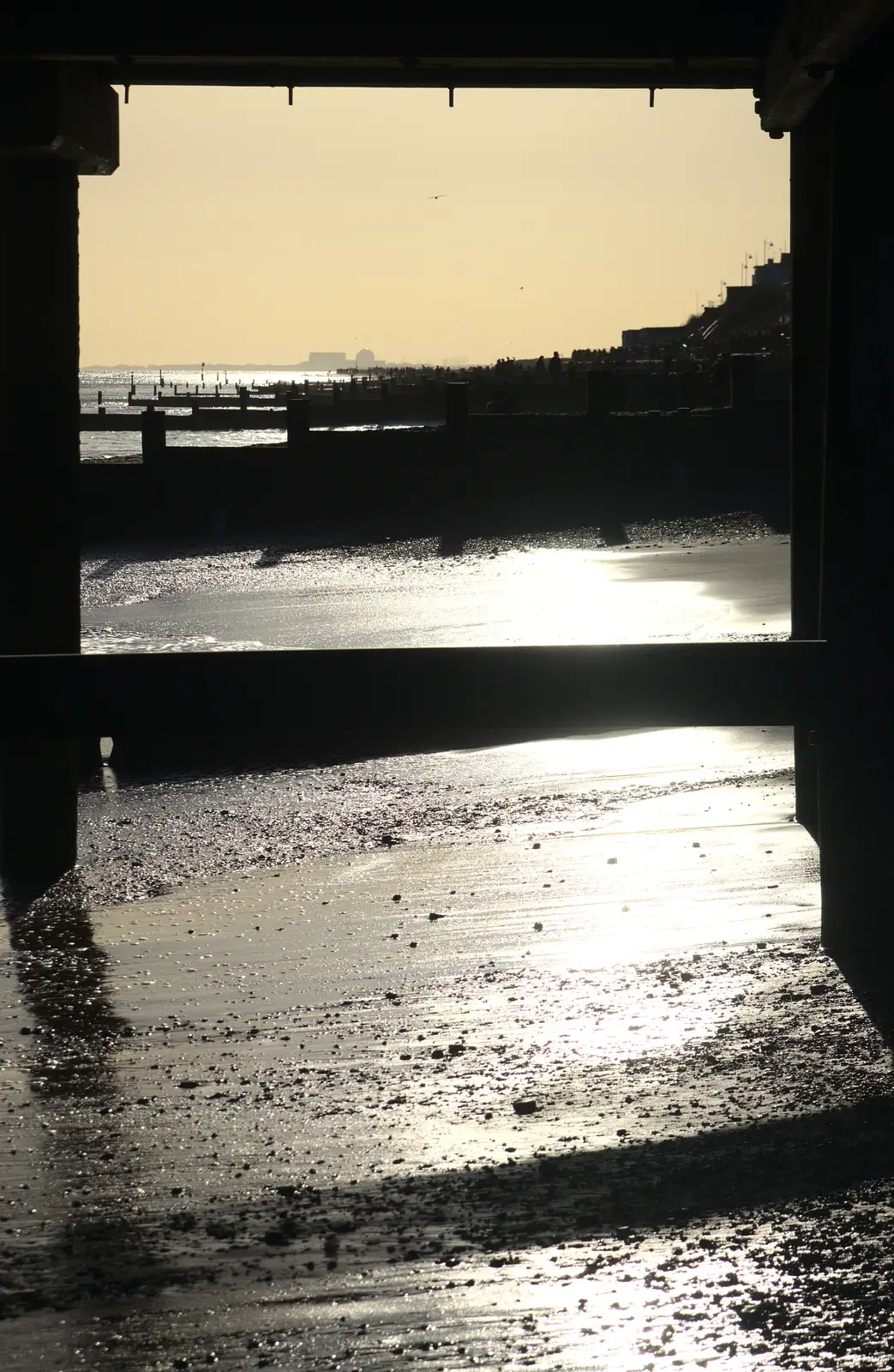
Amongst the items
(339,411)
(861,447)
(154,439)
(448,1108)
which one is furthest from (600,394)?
(339,411)

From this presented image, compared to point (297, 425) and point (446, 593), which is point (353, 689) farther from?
point (297, 425)

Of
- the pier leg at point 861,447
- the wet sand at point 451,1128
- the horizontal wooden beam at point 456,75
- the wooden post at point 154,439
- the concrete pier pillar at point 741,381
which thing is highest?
the concrete pier pillar at point 741,381

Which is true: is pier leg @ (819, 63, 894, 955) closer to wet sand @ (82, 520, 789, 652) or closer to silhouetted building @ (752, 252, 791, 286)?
wet sand @ (82, 520, 789, 652)

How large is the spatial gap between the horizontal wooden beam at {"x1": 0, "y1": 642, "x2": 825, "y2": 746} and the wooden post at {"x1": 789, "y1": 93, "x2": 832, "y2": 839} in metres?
2.71

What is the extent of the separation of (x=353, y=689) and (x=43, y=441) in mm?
3437

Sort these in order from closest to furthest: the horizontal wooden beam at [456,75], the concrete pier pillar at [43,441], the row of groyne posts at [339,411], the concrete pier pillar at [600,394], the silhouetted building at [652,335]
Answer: the horizontal wooden beam at [456,75]
the concrete pier pillar at [43,441]
the row of groyne posts at [339,411]
the concrete pier pillar at [600,394]
the silhouetted building at [652,335]

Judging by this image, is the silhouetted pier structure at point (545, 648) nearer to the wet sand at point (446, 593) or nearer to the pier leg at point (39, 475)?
the pier leg at point (39, 475)

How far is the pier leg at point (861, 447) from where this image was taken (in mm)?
5457

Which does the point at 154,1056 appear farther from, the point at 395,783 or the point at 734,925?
the point at 395,783

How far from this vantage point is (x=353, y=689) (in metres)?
5.22

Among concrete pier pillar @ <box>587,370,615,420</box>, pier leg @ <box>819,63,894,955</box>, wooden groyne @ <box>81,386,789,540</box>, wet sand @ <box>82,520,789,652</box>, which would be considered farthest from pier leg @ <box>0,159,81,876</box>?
concrete pier pillar @ <box>587,370,615,420</box>

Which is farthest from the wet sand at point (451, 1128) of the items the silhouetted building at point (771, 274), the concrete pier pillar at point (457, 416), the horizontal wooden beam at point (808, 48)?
the silhouetted building at point (771, 274)

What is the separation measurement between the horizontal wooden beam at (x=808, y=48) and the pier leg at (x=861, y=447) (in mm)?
143

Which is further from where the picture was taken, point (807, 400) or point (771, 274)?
point (771, 274)
